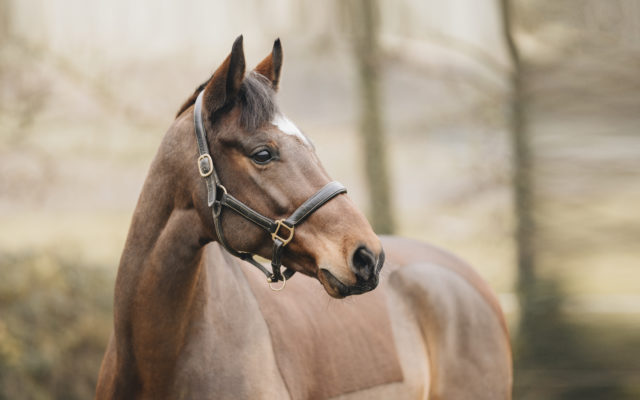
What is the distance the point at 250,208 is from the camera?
6.78ft

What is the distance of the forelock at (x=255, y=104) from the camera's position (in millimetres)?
2082

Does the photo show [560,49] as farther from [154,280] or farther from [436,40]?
[154,280]

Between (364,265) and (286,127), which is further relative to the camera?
(286,127)

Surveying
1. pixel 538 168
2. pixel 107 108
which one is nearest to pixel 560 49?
pixel 538 168

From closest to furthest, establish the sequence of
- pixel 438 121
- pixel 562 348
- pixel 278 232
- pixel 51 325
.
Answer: pixel 278 232
pixel 51 325
pixel 562 348
pixel 438 121

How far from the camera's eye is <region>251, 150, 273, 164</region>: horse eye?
2.06m

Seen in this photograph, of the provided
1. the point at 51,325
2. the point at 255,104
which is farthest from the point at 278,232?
the point at 51,325

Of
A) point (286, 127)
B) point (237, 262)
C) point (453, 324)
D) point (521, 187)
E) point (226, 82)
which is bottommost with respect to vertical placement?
point (521, 187)

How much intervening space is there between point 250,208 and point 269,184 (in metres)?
0.10

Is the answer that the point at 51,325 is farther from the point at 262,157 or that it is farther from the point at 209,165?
the point at 262,157

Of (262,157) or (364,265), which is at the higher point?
(262,157)

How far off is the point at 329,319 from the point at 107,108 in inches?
176

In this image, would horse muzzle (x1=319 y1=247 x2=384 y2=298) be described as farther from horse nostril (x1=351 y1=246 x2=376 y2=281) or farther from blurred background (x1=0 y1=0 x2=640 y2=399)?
blurred background (x1=0 y1=0 x2=640 y2=399)

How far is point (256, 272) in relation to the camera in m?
2.63
